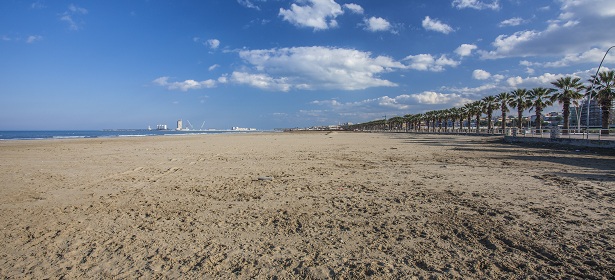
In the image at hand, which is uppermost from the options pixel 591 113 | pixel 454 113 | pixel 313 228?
pixel 454 113

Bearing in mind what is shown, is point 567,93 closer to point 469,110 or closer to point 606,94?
point 606,94

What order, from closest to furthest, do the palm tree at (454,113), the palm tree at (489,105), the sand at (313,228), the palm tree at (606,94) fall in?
the sand at (313,228)
the palm tree at (606,94)
the palm tree at (489,105)
the palm tree at (454,113)

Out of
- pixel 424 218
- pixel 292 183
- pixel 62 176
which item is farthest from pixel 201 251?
pixel 62 176

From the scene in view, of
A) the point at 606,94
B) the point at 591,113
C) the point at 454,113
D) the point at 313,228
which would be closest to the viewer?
the point at 313,228

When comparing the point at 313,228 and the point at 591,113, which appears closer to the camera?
the point at 313,228

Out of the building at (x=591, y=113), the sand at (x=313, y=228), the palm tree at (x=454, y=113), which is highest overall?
the palm tree at (x=454, y=113)

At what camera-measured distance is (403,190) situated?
7.98m

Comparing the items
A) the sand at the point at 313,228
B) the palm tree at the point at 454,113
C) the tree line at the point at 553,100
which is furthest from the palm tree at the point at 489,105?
the sand at the point at 313,228

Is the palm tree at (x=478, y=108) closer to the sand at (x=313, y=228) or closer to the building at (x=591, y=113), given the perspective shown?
the building at (x=591, y=113)

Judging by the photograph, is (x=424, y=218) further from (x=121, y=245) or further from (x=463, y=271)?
(x=121, y=245)

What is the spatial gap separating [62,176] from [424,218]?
1177 centimetres

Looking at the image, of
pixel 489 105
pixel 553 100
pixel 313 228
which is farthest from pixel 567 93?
→ pixel 313 228

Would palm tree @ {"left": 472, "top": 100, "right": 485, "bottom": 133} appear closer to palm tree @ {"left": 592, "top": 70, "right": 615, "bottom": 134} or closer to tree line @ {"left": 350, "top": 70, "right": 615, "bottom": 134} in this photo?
tree line @ {"left": 350, "top": 70, "right": 615, "bottom": 134}

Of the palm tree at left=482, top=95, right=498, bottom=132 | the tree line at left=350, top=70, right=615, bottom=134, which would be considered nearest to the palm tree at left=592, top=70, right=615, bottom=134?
the tree line at left=350, top=70, right=615, bottom=134
